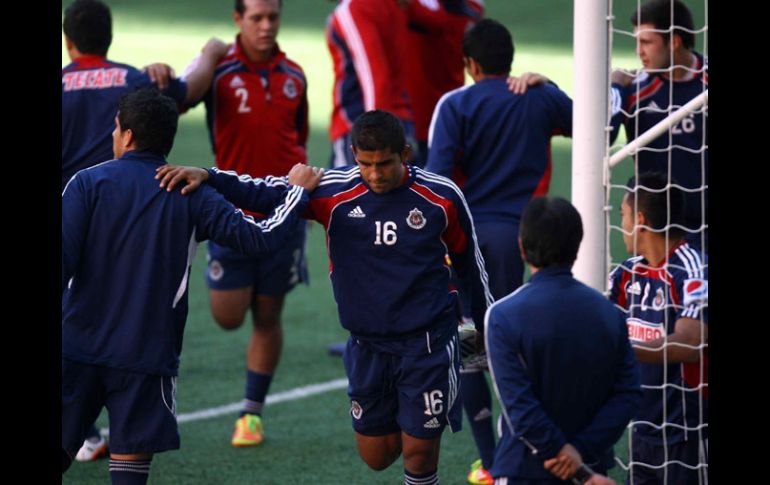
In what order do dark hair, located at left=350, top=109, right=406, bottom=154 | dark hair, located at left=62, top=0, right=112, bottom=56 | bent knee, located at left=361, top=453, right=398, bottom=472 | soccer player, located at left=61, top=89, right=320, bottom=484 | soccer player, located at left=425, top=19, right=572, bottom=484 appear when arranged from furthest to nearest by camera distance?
→ dark hair, located at left=62, top=0, right=112, bottom=56 < soccer player, located at left=425, top=19, right=572, bottom=484 < bent knee, located at left=361, top=453, right=398, bottom=472 < dark hair, located at left=350, top=109, right=406, bottom=154 < soccer player, located at left=61, top=89, right=320, bottom=484

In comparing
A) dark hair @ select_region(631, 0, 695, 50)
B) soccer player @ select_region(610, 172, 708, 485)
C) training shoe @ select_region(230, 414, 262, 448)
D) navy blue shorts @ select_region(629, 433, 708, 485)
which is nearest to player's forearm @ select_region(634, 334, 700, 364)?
soccer player @ select_region(610, 172, 708, 485)

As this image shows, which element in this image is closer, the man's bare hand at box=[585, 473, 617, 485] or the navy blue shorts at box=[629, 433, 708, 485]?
the man's bare hand at box=[585, 473, 617, 485]

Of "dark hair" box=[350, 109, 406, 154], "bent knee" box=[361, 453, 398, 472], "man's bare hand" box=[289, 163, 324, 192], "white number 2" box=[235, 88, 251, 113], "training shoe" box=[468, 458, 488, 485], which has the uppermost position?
"white number 2" box=[235, 88, 251, 113]

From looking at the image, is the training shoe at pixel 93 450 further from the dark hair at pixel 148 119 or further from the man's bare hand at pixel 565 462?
the man's bare hand at pixel 565 462

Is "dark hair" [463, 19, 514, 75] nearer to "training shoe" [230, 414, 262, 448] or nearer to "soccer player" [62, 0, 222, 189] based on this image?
"soccer player" [62, 0, 222, 189]

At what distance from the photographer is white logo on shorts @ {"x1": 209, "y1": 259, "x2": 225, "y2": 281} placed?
7.01m

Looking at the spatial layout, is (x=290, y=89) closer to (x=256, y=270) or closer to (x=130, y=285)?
(x=256, y=270)

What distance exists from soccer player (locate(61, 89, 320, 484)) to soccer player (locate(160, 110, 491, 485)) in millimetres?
324

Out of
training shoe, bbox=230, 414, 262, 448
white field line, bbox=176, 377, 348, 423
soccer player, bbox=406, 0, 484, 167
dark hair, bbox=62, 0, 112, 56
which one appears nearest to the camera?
dark hair, bbox=62, 0, 112, 56

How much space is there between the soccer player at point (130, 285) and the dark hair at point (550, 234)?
1.20 m

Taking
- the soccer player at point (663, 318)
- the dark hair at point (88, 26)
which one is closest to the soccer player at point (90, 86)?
the dark hair at point (88, 26)

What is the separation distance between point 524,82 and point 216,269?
208cm

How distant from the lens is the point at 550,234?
404 cm

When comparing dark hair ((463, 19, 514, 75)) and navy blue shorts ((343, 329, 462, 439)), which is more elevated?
dark hair ((463, 19, 514, 75))
